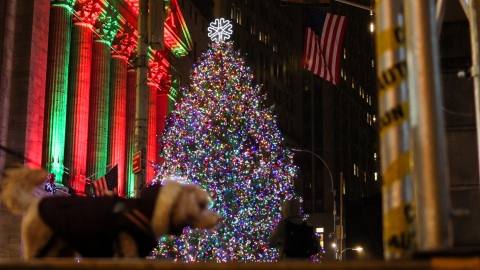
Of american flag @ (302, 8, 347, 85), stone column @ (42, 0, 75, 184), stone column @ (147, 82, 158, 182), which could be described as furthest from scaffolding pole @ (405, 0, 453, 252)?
stone column @ (147, 82, 158, 182)

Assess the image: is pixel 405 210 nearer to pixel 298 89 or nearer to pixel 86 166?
pixel 86 166

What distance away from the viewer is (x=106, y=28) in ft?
108

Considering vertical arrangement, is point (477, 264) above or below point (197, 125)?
below

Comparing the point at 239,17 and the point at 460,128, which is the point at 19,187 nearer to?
the point at 460,128

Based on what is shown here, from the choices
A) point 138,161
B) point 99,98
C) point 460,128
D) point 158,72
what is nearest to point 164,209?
point 460,128

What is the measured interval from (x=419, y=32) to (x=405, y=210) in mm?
1163

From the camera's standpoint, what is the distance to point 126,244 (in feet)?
16.3

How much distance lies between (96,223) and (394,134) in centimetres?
268

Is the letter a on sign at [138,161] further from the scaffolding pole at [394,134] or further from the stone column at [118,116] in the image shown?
the stone column at [118,116]

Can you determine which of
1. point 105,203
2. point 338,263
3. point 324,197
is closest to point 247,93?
point 105,203

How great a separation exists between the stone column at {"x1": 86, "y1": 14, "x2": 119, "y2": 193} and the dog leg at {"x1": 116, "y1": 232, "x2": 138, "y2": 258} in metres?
27.1

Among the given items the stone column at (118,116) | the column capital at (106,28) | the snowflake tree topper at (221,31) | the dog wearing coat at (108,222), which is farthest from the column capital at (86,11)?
the dog wearing coat at (108,222)

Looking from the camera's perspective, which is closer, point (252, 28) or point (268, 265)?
point (268, 265)

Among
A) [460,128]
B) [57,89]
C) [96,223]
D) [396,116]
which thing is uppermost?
[57,89]
